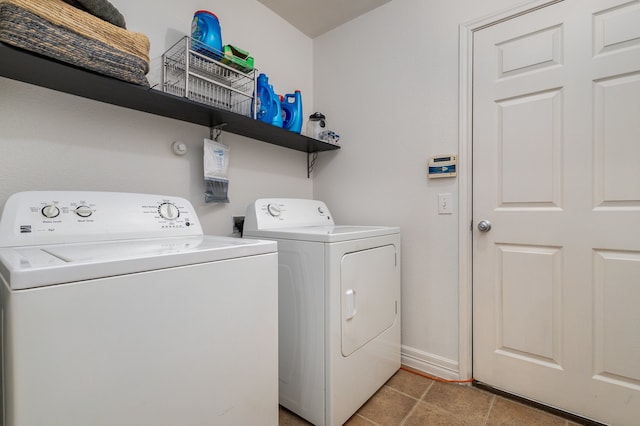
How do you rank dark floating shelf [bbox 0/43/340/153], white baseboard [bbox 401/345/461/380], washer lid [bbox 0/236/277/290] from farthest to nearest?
white baseboard [bbox 401/345/461/380], dark floating shelf [bbox 0/43/340/153], washer lid [bbox 0/236/277/290]

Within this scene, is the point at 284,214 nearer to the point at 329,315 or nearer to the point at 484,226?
the point at 329,315

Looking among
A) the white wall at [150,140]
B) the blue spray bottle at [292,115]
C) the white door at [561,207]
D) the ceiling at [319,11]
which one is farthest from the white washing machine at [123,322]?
the ceiling at [319,11]

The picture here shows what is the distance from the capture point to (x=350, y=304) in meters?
1.39

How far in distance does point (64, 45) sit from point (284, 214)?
3.86ft

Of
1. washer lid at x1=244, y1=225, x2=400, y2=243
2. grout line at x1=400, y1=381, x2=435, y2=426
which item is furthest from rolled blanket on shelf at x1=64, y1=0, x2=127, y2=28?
grout line at x1=400, y1=381, x2=435, y2=426

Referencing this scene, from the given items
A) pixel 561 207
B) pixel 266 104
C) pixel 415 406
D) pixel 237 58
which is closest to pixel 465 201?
pixel 561 207

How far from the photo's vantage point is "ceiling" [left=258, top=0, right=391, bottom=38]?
79.0 inches

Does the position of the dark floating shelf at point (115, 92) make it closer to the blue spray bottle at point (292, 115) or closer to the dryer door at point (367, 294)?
the blue spray bottle at point (292, 115)

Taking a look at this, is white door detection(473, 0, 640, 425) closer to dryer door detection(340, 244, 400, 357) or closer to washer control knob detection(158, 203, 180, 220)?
dryer door detection(340, 244, 400, 357)

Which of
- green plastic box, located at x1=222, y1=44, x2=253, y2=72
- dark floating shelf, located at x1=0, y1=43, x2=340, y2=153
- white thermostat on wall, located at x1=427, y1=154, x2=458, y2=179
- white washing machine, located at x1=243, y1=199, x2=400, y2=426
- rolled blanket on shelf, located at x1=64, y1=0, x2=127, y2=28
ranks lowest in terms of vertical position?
white washing machine, located at x1=243, y1=199, x2=400, y2=426

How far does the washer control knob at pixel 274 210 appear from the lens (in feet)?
5.54

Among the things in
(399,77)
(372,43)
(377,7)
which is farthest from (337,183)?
(377,7)

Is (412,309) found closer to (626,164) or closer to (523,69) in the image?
(626,164)

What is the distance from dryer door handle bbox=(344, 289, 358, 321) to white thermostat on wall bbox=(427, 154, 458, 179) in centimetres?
92
